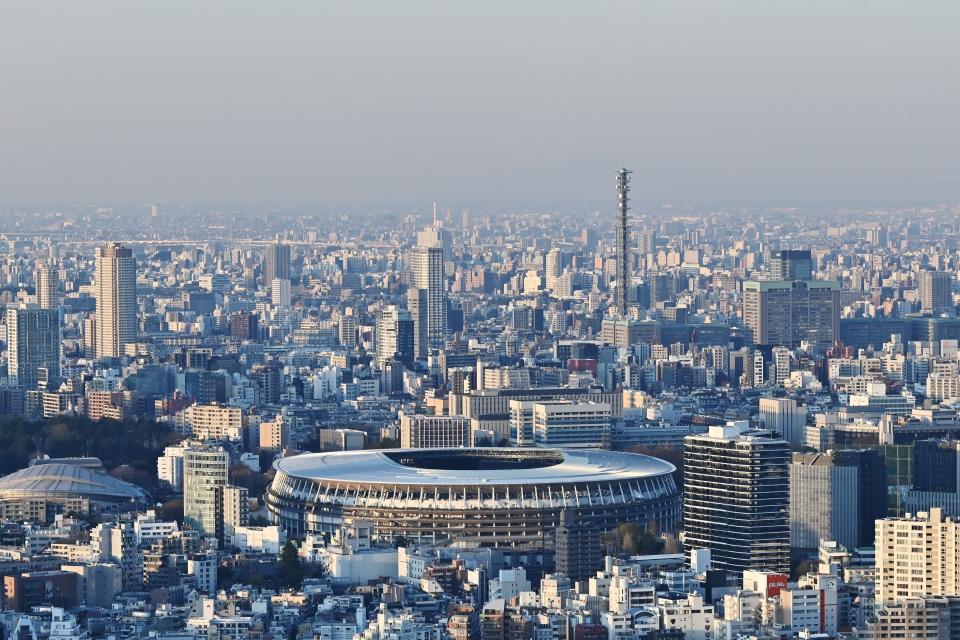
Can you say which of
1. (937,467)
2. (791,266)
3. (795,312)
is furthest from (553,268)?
(937,467)

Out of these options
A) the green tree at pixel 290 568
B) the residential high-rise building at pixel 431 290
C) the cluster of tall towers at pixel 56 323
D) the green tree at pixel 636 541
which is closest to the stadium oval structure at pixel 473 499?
the green tree at pixel 636 541

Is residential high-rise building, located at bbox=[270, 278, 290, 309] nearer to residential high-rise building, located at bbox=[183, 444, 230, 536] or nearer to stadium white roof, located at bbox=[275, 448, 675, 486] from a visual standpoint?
stadium white roof, located at bbox=[275, 448, 675, 486]

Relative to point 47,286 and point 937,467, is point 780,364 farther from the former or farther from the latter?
point 47,286

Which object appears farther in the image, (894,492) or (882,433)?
(882,433)

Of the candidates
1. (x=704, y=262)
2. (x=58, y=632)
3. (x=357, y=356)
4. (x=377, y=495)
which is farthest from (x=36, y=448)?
(x=704, y=262)

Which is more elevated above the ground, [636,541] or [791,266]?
[791,266]

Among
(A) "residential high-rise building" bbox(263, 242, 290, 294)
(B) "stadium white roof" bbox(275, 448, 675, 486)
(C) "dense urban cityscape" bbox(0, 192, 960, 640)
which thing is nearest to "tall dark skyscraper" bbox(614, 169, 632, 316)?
(C) "dense urban cityscape" bbox(0, 192, 960, 640)

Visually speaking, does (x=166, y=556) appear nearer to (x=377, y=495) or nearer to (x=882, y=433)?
(x=377, y=495)
